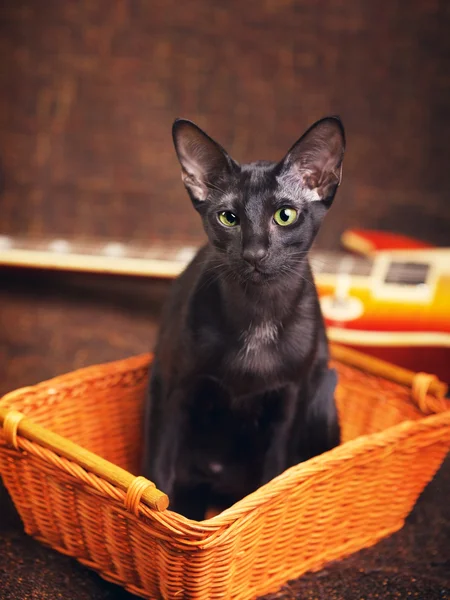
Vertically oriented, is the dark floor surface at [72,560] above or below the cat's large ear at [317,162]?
below

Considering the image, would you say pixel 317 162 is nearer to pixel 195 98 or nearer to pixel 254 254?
pixel 254 254

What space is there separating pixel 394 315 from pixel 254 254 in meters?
0.76

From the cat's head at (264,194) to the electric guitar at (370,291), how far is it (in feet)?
1.87

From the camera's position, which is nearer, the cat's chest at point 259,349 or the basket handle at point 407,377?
the cat's chest at point 259,349

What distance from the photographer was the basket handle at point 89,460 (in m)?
0.85

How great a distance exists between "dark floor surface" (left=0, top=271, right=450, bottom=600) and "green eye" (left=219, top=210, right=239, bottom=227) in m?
0.50

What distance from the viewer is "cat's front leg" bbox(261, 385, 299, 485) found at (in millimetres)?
1052

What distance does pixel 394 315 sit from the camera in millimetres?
1577

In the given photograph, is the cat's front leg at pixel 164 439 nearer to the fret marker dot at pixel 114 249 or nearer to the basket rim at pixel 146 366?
the basket rim at pixel 146 366

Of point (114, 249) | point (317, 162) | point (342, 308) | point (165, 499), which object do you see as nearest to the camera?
point (165, 499)

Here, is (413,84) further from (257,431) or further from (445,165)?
(257,431)

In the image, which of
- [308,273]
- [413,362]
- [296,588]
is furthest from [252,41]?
[296,588]

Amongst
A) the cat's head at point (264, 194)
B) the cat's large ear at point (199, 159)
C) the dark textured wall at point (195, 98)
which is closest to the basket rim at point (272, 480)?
the cat's head at point (264, 194)

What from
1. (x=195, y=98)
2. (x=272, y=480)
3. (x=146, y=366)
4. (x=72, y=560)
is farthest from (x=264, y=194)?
(x=195, y=98)
